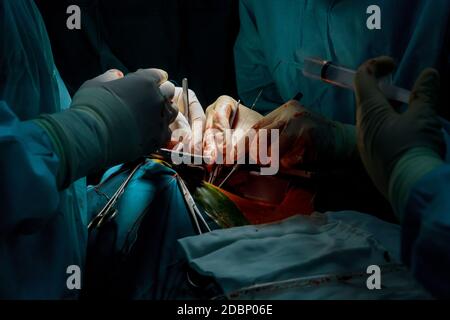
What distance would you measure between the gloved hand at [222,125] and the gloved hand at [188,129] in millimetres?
31

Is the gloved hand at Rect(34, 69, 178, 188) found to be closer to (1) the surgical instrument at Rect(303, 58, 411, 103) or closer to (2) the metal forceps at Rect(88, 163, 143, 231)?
(2) the metal forceps at Rect(88, 163, 143, 231)

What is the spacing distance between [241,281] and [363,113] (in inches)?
24.2

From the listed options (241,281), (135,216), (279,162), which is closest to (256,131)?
(279,162)

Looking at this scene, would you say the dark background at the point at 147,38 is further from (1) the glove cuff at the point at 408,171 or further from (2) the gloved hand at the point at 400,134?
(1) the glove cuff at the point at 408,171

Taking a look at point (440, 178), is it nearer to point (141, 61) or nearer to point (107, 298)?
point (107, 298)

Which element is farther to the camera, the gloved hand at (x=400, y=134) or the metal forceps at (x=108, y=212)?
the metal forceps at (x=108, y=212)

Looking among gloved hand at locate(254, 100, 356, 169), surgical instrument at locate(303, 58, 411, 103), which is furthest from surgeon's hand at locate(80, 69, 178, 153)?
surgical instrument at locate(303, 58, 411, 103)

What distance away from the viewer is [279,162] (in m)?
1.99

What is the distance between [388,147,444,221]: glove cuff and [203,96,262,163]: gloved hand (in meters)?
0.99

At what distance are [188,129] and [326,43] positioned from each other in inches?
29.9

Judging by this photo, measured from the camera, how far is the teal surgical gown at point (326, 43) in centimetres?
172

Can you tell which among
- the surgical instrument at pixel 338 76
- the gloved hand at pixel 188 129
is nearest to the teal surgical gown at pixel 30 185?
the gloved hand at pixel 188 129

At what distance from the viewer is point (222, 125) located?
Answer: 2232mm
